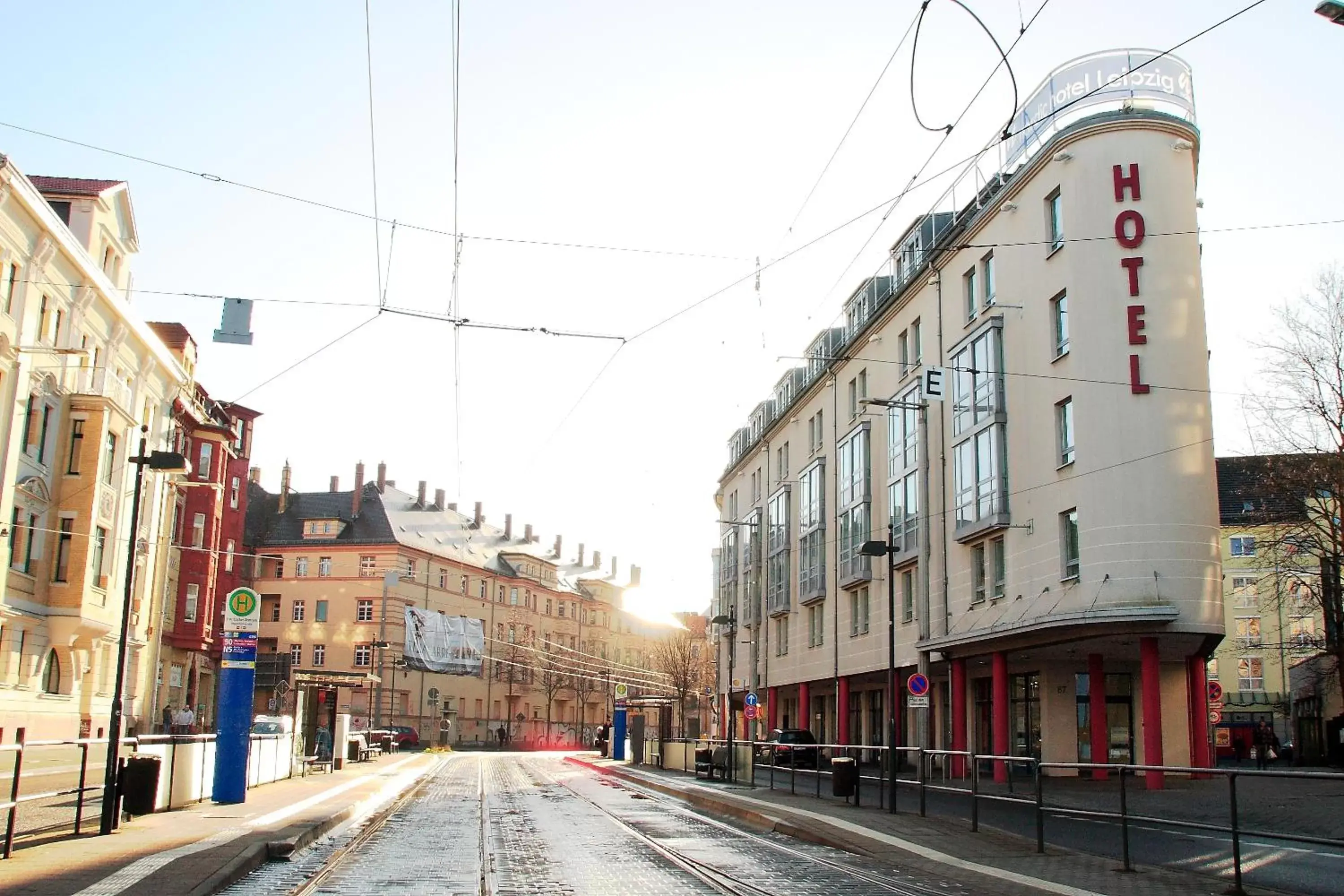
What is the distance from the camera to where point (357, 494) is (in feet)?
309

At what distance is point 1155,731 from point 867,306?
23504 mm

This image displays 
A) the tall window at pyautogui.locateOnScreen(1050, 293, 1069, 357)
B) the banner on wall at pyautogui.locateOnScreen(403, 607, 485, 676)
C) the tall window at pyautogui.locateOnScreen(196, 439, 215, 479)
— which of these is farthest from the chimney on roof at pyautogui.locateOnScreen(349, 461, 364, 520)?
the tall window at pyautogui.locateOnScreen(1050, 293, 1069, 357)

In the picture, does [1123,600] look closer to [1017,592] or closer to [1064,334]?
[1017,592]

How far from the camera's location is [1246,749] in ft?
206

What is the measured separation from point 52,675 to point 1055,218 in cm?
3307

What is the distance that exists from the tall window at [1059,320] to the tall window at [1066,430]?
4.26 feet

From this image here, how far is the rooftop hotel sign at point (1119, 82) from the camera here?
3072 centimetres

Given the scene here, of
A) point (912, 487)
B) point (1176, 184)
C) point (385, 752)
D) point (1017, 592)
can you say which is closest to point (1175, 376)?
point (1176, 184)

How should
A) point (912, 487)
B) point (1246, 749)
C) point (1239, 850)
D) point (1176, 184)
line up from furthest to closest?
point (1246, 749)
point (912, 487)
point (1176, 184)
point (1239, 850)

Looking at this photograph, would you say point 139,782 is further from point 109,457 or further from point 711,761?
point 109,457

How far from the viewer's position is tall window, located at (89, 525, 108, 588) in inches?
1570

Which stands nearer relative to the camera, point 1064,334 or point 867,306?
point 1064,334

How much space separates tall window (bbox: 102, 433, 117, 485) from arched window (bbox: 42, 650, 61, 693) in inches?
229

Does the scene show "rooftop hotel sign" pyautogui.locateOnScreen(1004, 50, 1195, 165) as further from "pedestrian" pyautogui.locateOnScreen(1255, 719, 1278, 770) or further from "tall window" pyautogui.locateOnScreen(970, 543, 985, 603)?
"pedestrian" pyautogui.locateOnScreen(1255, 719, 1278, 770)
